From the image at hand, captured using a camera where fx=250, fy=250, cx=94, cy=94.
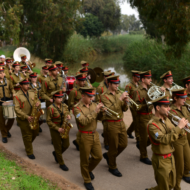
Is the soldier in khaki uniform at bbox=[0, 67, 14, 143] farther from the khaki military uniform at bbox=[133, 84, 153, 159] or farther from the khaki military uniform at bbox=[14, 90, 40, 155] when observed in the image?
the khaki military uniform at bbox=[133, 84, 153, 159]

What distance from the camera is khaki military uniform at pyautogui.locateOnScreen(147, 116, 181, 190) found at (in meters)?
4.31

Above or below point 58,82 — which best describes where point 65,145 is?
below

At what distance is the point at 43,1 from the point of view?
24.8 meters

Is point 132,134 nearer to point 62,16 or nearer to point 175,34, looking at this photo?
point 175,34

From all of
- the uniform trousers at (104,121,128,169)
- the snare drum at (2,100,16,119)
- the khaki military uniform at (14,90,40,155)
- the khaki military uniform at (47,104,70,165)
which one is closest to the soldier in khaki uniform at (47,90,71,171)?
the khaki military uniform at (47,104,70,165)

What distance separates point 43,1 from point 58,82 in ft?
61.7

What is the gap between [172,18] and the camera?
10445mm

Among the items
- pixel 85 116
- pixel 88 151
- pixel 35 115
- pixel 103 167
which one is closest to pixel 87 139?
pixel 88 151

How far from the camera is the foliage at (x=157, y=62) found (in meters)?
16.1

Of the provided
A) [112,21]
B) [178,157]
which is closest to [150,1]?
[178,157]

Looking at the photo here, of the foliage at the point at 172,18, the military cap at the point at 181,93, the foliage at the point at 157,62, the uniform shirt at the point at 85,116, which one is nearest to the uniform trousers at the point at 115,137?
the uniform shirt at the point at 85,116

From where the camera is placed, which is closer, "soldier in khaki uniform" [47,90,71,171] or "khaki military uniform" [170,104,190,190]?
"khaki military uniform" [170,104,190,190]

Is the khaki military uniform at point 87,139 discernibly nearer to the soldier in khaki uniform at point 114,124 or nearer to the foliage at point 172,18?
the soldier in khaki uniform at point 114,124

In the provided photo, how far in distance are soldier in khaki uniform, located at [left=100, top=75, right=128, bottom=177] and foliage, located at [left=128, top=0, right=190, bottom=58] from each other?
582 centimetres
